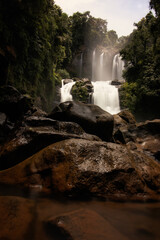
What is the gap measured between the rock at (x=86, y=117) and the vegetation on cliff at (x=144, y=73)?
11.3 meters

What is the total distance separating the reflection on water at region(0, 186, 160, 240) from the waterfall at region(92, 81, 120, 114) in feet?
61.0

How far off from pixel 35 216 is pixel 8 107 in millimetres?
4860

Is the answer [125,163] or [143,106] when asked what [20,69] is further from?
[143,106]

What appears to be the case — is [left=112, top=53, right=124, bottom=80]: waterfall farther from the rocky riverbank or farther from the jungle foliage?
the rocky riverbank

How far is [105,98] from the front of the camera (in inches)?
858

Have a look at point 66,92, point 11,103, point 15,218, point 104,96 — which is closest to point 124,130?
point 11,103

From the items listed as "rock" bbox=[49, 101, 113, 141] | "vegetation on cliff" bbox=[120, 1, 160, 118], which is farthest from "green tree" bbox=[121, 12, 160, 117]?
"rock" bbox=[49, 101, 113, 141]

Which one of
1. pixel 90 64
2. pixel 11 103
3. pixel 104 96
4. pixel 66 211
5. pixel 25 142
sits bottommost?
pixel 66 211

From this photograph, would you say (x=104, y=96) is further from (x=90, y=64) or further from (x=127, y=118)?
(x=90, y=64)

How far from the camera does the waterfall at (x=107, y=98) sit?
2083cm

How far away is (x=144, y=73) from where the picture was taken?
16.6 m

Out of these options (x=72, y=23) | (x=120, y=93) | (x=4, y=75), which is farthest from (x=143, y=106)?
(x=72, y=23)

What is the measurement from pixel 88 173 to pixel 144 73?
55.3ft

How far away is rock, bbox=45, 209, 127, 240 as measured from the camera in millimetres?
1271
